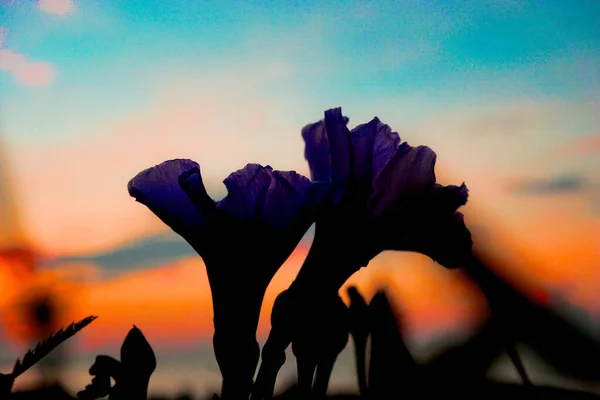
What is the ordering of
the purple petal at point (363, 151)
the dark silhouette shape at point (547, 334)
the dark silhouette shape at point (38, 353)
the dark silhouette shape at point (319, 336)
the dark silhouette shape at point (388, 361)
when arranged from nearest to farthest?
the dark silhouette shape at point (38, 353)
the dark silhouette shape at point (547, 334)
the dark silhouette shape at point (388, 361)
the dark silhouette shape at point (319, 336)
the purple petal at point (363, 151)

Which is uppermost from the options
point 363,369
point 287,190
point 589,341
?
point 287,190

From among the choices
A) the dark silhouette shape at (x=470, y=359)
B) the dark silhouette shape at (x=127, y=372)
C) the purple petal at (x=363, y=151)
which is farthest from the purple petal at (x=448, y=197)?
the dark silhouette shape at (x=127, y=372)

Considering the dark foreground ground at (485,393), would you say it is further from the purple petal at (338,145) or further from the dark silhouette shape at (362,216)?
the purple petal at (338,145)

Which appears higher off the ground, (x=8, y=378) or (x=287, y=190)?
(x=287, y=190)

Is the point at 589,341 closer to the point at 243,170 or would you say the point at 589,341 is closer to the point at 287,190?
the point at 287,190

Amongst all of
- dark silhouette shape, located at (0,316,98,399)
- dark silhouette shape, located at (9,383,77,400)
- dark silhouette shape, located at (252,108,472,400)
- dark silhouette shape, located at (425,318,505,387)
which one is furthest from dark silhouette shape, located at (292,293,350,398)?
dark silhouette shape, located at (0,316,98,399)

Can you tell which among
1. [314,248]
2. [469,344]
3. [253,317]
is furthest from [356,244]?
[469,344]

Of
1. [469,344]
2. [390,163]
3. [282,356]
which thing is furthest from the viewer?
[390,163]
